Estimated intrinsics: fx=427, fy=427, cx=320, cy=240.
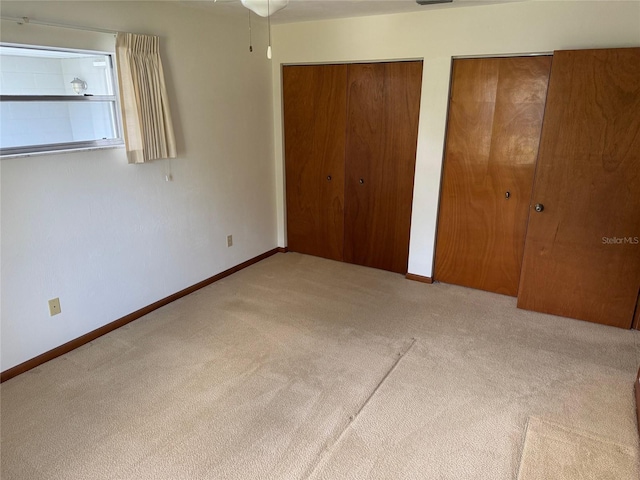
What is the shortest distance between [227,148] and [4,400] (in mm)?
2344

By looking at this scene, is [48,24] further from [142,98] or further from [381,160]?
[381,160]

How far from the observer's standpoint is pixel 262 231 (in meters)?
4.32

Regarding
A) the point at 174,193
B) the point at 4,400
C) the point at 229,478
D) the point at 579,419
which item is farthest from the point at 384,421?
the point at 174,193

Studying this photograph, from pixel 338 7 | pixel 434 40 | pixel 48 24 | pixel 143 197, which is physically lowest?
pixel 143 197

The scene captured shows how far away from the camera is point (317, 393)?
234 cm

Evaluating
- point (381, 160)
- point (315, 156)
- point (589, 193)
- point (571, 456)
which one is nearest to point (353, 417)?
point (571, 456)

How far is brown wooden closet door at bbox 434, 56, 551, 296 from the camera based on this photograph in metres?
3.12

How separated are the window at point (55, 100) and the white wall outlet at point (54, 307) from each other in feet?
2.95

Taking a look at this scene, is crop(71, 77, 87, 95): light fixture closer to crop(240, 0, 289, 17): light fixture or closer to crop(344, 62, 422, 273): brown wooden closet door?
crop(240, 0, 289, 17): light fixture

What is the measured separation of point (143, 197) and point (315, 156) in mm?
1711

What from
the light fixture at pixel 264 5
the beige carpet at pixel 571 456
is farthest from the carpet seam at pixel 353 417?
the light fixture at pixel 264 5

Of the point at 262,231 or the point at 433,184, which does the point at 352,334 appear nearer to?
the point at 433,184

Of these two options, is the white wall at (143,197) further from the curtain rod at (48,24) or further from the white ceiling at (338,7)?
the white ceiling at (338,7)

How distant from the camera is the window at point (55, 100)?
7.38ft
